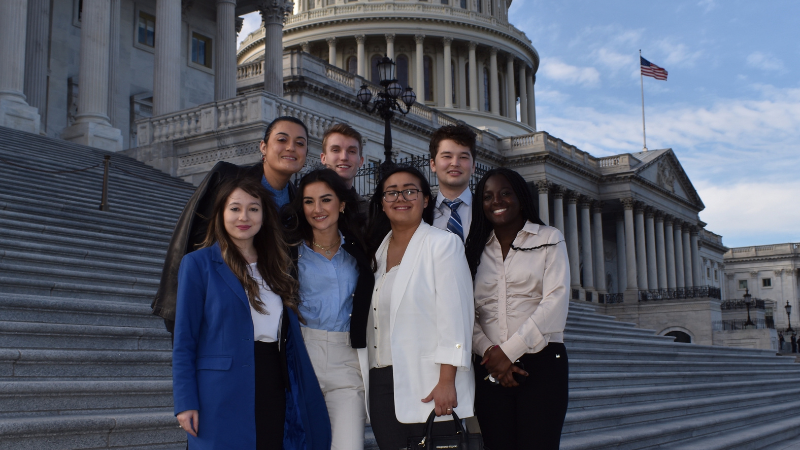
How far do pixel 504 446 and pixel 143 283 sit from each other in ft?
20.1

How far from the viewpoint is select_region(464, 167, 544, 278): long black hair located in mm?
4156

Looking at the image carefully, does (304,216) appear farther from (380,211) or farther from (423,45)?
(423,45)

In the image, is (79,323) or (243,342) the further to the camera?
(79,323)

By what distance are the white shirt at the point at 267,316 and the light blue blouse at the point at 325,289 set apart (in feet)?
0.55

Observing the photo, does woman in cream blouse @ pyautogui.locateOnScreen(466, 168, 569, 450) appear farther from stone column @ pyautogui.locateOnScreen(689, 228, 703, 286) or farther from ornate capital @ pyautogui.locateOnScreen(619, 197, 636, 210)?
stone column @ pyautogui.locateOnScreen(689, 228, 703, 286)

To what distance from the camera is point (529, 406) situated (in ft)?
12.6

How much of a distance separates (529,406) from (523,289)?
0.61 metres

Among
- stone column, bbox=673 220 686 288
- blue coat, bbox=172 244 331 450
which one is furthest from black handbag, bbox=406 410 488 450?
stone column, bbox=673 220 686 288

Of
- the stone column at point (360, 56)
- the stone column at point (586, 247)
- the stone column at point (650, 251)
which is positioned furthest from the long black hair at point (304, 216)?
the stone column at point (360, 56)

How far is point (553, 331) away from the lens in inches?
154

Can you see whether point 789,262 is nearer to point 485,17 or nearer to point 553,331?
point 485,17

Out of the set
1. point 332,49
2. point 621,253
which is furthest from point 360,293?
point 332,49

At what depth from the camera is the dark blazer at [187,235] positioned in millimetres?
3752

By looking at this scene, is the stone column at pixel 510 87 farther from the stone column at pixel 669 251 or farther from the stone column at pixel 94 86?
the stone column at pixel 94 86
